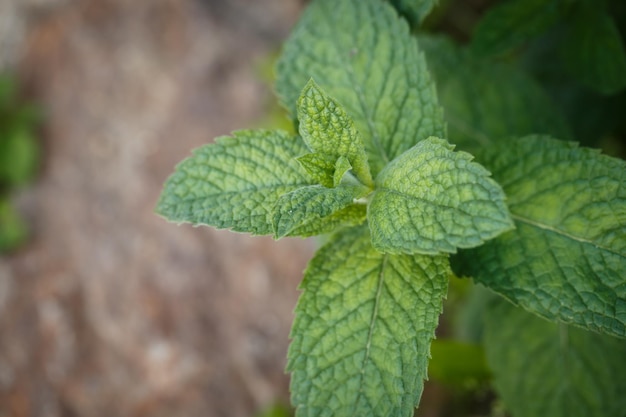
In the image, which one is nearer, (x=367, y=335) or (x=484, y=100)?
(x=367, y=335)

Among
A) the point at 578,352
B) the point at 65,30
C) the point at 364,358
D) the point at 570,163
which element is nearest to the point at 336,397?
the point at 364,358

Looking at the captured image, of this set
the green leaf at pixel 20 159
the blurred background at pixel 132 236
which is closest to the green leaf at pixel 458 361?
the blurred background at pixel 132 236

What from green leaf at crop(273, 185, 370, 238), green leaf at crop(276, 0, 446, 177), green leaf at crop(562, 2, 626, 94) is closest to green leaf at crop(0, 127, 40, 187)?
green leaf at crop(276, 0, 446, 177)

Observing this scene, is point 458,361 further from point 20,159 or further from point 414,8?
point 20,159

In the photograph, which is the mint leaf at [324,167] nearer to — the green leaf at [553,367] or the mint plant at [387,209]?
the mint plant at [387,209]

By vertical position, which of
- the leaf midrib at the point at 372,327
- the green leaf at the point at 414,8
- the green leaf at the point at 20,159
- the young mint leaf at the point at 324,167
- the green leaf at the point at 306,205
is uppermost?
the green leaf at the point at 20,159

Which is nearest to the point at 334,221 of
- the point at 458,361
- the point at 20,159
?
the point at 458,361
